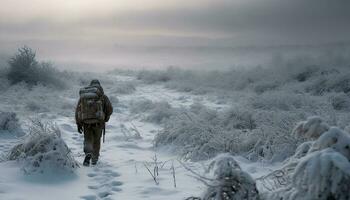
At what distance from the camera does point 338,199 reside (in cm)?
243

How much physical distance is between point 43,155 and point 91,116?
1343 mm

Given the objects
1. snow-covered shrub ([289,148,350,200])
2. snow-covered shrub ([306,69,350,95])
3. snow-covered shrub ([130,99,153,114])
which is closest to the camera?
snow-covered shrub ([289,148,350,200])

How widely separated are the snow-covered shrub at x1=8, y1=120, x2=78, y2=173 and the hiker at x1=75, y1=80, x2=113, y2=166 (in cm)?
70

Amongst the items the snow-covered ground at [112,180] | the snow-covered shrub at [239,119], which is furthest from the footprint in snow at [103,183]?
the snow-covered shrub at [239,119]

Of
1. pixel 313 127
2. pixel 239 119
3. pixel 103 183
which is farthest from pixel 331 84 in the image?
pixel 313 127

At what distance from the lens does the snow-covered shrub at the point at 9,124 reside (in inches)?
423

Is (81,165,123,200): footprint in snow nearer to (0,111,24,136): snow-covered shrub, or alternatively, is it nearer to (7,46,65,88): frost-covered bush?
(0,111,24,136): snow-covered shrub

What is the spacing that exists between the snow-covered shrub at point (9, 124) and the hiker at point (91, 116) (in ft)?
12.6

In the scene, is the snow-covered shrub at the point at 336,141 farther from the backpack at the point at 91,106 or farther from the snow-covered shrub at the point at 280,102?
the snow-covered shrub at the point at 280,102

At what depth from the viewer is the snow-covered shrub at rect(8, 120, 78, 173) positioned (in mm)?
6590

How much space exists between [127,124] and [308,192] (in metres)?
12.1

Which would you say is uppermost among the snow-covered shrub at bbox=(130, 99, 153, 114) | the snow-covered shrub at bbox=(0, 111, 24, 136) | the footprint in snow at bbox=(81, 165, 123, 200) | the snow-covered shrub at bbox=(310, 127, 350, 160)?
the snow-covered shrub at bbox=(310, 127, 350, 160)

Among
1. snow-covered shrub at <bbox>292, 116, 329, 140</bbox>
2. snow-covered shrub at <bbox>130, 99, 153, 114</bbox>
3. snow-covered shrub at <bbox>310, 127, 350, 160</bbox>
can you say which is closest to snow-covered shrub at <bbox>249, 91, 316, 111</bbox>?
snow-covered shrub at <bbox>130, 99, 153, 114</bbox>


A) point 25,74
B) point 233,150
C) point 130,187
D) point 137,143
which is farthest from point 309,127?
point 25,74
